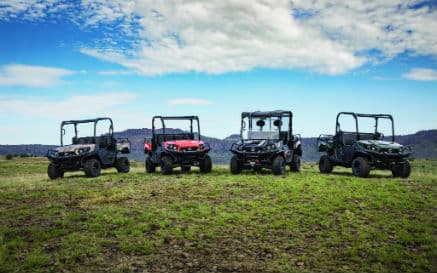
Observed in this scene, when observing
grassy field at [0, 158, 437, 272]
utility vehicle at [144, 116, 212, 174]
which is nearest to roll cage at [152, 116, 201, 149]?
utility vehicle at [144, 116, 212, 174]

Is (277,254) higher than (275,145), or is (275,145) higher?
(275,145)

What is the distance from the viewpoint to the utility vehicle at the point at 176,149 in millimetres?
19156

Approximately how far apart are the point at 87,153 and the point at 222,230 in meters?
12.3

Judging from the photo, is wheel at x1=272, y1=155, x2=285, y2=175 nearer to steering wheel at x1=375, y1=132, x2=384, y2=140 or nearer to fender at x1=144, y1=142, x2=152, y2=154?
steering wheel at x1=375, y1=132, x2=384, y2=140

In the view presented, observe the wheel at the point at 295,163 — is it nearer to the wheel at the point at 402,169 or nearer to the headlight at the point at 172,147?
the wheel at the point at 402,169

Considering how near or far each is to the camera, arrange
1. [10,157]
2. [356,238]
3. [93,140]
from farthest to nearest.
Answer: [10,157] < [93,140] < [356,238]

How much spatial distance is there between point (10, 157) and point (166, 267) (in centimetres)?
4607

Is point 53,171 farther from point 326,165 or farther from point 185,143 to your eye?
point 326,165

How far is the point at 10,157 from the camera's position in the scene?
4688 centimetres

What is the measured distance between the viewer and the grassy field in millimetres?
7535

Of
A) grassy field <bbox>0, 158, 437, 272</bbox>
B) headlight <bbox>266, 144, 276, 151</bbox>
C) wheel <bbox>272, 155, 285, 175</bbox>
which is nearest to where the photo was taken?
grassy field <bbox>0, 158, 437, 272</bbox>

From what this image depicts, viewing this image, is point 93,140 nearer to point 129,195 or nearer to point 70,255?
point 129,195

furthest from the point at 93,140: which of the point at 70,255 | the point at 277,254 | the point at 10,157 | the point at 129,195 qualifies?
the point at 10,157

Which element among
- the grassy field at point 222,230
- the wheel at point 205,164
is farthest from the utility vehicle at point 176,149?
the grassy field at point 222,230
